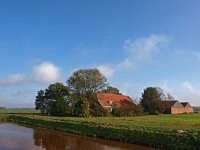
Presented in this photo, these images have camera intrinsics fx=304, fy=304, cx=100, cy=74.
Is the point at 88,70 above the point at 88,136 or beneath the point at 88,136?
above

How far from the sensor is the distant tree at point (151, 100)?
7888 centimetres

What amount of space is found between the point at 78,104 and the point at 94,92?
31.7ft

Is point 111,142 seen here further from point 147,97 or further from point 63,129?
point 147,97

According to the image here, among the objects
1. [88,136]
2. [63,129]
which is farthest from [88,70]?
[88,136]

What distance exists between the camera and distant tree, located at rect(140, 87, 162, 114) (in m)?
78.9

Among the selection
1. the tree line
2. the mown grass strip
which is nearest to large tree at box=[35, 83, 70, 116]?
the tree line

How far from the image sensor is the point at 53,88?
260ft

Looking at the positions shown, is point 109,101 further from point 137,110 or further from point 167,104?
point 167,104

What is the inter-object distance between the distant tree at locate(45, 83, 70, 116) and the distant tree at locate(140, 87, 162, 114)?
2154 centimetres

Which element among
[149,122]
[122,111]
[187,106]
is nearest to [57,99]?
[122,111]

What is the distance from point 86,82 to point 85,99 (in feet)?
32.1

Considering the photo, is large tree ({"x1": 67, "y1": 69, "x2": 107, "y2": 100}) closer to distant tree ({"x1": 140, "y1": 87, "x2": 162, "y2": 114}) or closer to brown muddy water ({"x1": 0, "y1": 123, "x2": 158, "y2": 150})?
distant tree ({"x1": 140, "y1": 87, "x2": 162, "y2": 114})

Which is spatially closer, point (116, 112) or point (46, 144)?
point (46, 144)

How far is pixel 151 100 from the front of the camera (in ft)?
264
